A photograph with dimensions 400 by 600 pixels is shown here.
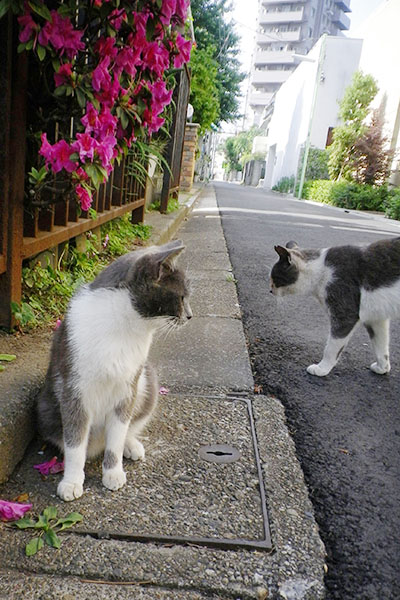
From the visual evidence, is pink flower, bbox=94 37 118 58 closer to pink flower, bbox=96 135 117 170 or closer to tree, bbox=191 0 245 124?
pink flower, bbox=96 135 117 170

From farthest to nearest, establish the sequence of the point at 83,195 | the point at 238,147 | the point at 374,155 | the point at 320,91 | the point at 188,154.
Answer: the point at 238,147 < the point at 320,91 < the point at 374,155 < the point at 188,154 < the point at 83,195

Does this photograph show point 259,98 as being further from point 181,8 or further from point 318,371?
point 181,8

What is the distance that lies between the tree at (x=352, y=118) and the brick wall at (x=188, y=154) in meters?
9.64

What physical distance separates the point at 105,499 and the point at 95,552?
244 mm

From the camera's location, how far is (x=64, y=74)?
1.72m

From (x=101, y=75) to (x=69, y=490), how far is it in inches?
58.1

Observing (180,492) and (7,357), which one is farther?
(7,357)

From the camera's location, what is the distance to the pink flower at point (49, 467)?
5.09 ft

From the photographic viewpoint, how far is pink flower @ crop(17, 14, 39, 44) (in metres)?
1.51

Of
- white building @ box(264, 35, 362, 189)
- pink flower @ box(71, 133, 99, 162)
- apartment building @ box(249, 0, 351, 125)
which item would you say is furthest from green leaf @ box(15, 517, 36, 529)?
apartment building @ box(249, 0, 351, 125)

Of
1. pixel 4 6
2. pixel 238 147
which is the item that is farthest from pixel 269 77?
pixel 4 6

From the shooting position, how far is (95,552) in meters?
1.21

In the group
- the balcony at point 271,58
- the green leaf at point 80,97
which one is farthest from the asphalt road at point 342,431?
the balcony at point 271,58

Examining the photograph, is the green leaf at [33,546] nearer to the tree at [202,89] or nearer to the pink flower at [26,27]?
the pink flower at [26,27]
